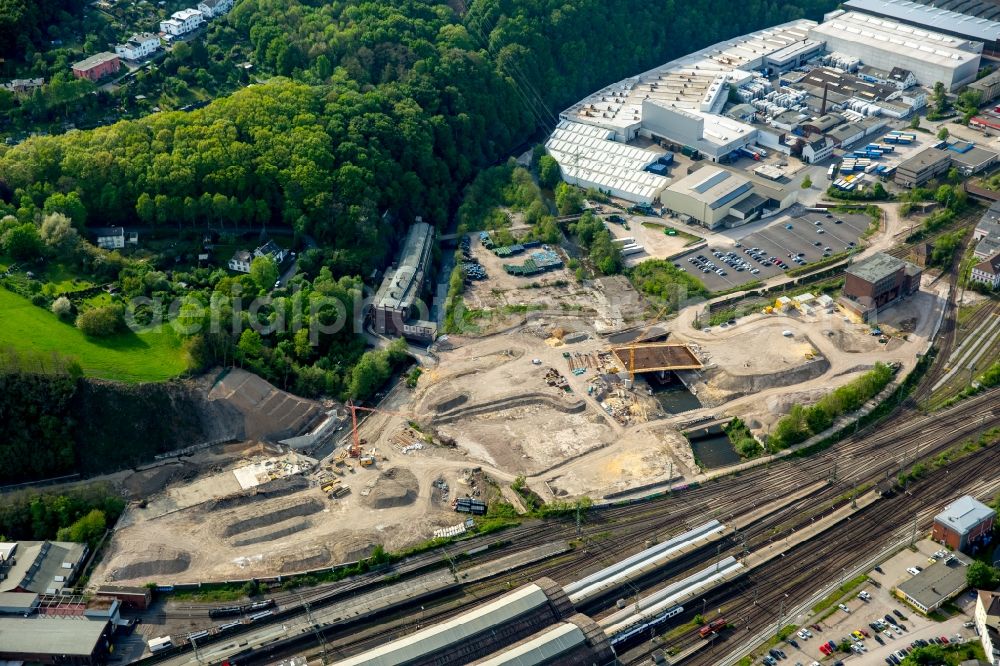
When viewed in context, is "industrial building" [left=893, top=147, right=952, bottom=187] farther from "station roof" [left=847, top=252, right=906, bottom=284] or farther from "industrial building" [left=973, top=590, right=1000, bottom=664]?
"industrial building" [left=973, top=590, right=1000, bottom=664]

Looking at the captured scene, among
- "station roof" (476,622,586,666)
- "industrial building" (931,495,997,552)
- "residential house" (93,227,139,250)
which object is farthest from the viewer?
"residential house" (93,227,139,250)

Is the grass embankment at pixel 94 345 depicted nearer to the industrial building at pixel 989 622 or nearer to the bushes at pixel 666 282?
the bushes at pixel 666 282

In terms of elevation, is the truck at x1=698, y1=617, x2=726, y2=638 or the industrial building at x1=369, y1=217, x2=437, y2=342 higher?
the industrial building at x1=369, y1=217, x2=437, y2=342

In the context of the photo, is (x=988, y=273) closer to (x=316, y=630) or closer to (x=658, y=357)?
(x=658, y=357)

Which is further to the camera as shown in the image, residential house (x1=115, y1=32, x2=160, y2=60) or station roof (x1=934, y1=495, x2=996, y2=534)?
residential house (x1=115, y1=32, x2=160, y2=60)

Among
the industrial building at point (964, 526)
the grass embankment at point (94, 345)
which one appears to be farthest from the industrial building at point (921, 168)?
the grass embankment at point (94, 345)

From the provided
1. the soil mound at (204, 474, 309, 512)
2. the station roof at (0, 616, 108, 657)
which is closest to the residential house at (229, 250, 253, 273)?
the soil mound at (204, 474, 309, 512)

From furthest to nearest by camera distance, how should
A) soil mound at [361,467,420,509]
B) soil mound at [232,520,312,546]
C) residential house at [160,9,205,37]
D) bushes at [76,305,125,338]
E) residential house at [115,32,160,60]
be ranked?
1. residential house at [160,9,205,37]
2. residential house at [115,32,160,60]
3. bushes at [76,305,125,338]
4. soil mound at [361,467,420,509]
5. soil mound at [232,520,312,546]
